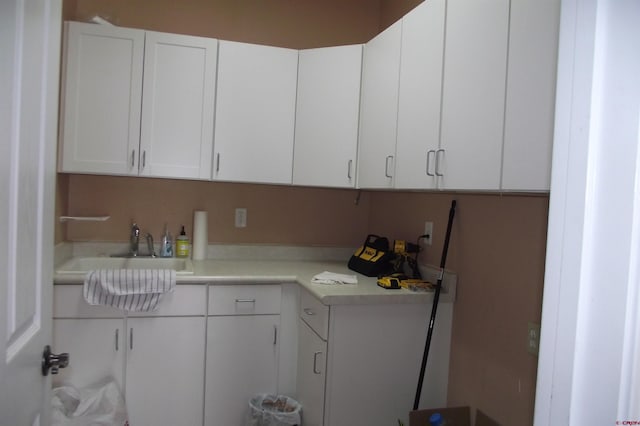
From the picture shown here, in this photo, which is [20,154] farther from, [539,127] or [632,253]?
[539,127]

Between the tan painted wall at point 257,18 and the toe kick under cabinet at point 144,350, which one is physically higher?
the tan painted wall at point 257,18

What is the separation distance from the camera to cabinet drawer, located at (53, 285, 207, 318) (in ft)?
7.25

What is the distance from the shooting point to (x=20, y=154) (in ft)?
2.78

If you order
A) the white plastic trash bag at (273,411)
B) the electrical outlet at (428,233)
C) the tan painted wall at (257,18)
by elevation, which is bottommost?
the white plastic trash bag at (273,411)

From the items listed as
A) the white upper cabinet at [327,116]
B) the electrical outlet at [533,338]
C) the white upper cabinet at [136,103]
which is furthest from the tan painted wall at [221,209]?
the electrical outlet at [533,338]

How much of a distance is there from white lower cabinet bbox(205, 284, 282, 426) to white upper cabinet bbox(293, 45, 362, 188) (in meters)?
0.70

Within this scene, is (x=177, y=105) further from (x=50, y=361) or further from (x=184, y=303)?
(x=50, y=361)

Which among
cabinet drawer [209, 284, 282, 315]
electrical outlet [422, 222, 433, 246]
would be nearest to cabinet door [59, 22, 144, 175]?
cabinet drawer [209, 284, 282, 315]

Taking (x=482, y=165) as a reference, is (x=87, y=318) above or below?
below

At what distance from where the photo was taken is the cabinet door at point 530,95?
125 cm

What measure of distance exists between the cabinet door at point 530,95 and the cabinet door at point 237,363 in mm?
1506

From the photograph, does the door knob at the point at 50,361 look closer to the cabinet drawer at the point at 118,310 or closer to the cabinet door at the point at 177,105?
the cabinet drawer at the point at 118,310

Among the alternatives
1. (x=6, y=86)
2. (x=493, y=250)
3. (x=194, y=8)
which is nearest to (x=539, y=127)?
(x=493, y=250)

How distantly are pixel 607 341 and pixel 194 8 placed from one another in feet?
9.42
